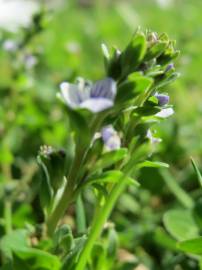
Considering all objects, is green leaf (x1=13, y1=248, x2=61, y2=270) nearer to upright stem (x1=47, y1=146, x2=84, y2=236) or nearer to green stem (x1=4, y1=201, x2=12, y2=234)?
upright stem (x1=47, y1=146, x2=84, y2=236)

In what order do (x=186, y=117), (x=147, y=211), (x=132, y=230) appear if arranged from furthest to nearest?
(x=186, y=117), (x=147, y=211), (x=132, y=230)

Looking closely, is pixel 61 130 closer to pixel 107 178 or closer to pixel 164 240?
pixel 164 240

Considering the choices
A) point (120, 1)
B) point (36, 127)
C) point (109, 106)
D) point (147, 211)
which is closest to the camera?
point (109, 106)

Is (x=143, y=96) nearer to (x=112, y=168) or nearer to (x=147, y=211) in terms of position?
(x=112, y=168)

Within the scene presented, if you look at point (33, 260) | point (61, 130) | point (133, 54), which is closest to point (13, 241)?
point (33, 260)

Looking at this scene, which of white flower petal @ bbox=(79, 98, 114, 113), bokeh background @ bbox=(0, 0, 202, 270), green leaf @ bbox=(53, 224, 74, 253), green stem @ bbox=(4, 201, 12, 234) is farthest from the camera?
bokeh background @ bbox=(0, 0, 202, 270)

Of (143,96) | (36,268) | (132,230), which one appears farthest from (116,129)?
(132,230)

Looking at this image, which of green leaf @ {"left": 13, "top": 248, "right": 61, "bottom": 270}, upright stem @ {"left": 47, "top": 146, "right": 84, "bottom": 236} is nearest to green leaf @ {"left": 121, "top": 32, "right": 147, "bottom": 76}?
upright stem @ {"left": 47, "top": 146, "right": 84, "bottom": 236}
